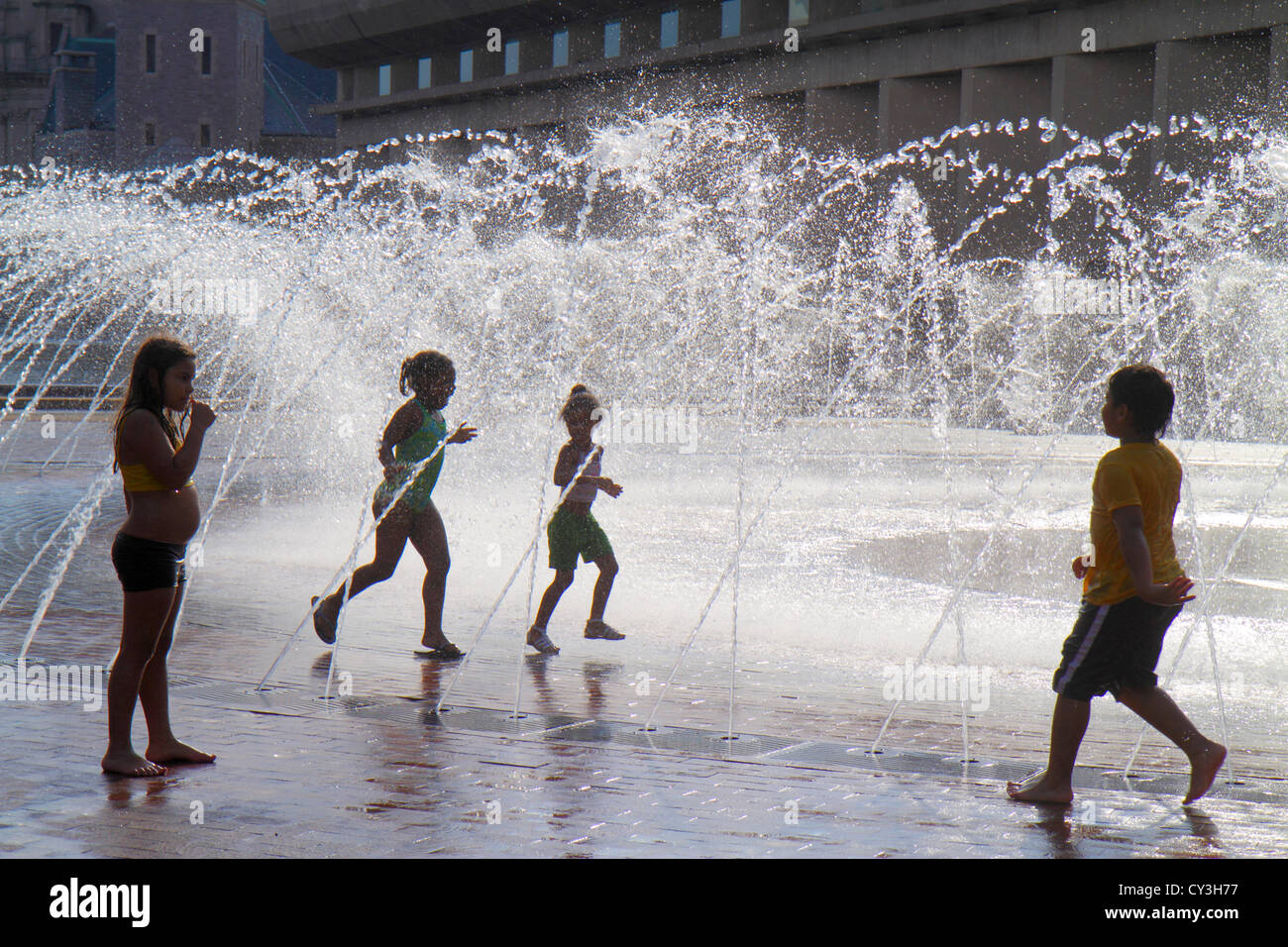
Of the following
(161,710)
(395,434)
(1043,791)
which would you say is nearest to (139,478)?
(161,710)

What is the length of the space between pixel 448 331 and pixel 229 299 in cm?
586

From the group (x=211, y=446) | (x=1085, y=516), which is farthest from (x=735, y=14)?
(x=1085, y=516)

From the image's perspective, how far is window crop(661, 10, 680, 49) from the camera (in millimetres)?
49938

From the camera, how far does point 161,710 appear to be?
5.06 meters

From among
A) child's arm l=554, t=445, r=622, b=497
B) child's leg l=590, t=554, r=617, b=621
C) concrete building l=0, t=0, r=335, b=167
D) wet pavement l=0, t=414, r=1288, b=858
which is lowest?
wet pavement l=0, t=414, r=1288, b=858

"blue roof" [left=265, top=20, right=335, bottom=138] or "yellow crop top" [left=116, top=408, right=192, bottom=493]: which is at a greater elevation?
"blue roof" [left=265, top=20, right=335, bottom=138]

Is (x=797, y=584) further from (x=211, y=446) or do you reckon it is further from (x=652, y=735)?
(x=211, y=446)

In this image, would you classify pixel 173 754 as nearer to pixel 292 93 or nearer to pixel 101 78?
pixel 101 78

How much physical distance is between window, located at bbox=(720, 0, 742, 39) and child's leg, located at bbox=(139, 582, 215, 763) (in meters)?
45.5

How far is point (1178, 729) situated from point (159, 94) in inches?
3021

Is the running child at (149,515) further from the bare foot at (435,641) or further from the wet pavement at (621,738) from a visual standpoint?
the bare foot at (435,641)

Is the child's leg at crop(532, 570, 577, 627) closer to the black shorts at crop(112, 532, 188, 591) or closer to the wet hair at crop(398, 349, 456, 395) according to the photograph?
the wet hair at crop(398, 349, 456, 395)

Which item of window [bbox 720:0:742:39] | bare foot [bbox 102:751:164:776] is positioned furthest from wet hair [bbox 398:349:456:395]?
window [bbox 720:0:742:39]
